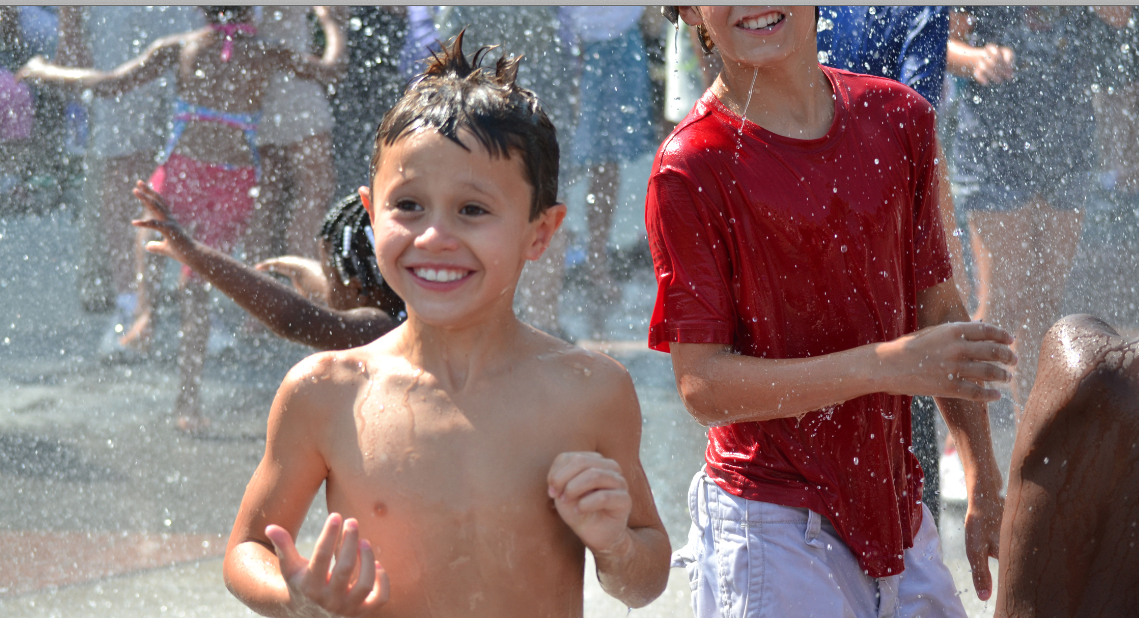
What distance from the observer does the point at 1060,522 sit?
153 centimetres

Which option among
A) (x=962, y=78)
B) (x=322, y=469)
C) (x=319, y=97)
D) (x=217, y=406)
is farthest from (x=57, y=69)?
(x=322, y=469)

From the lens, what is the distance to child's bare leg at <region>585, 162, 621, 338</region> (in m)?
5.08

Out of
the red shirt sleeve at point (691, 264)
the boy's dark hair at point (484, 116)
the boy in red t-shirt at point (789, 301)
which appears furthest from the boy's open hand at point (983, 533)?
the boy's dark hair at point (484, 116)

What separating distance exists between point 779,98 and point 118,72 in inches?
149

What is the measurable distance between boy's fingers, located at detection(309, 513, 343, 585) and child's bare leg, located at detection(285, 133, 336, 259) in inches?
142

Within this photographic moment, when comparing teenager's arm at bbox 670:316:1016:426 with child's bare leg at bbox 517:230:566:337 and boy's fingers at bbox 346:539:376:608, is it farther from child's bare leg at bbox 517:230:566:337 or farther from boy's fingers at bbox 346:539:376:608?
child's bare leg at bbox 517:230:566:337

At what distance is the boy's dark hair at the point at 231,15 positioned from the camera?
175 inches

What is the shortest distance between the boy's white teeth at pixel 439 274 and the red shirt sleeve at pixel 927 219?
0.81 m

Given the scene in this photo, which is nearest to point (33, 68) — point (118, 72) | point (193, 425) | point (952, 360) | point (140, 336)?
point (118, 72)

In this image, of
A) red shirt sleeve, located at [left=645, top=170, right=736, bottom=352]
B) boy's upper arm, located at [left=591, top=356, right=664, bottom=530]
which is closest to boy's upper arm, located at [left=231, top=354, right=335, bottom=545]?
boy's upper arm, located at [left=591, top=356, right=664, bottom=530]

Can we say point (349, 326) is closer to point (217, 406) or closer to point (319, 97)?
point (217, 406)

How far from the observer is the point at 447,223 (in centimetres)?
149

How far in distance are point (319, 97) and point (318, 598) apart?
145 inches

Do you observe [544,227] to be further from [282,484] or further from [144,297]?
[144,297]
